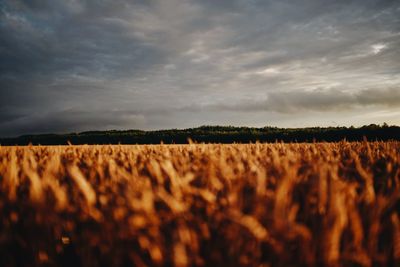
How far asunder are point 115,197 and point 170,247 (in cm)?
48

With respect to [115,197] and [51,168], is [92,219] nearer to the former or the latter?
[115,197]

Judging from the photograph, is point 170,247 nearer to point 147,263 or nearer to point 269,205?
point 147,263

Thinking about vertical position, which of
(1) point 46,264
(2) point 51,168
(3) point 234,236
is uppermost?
(2) point 51,168

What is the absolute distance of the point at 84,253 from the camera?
3.31 ft

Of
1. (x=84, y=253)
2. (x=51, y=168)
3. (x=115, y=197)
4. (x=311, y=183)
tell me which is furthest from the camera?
(x=51, y=168)

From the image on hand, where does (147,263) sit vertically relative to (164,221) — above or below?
below

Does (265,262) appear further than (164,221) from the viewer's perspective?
No

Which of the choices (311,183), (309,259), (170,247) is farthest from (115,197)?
(311,183)

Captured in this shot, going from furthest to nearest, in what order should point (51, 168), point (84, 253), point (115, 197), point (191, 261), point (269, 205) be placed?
point (51, 168) → point (115, 197) → point (269, 205) → point (84, 253) → point (191, 261)

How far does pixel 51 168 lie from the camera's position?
1913 millimetres

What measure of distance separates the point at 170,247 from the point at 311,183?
0.84 m

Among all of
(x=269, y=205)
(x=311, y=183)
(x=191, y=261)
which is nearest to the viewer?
(x=191, y=261)

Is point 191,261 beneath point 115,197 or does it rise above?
beneath

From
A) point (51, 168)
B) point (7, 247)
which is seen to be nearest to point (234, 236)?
point (7, 247)
